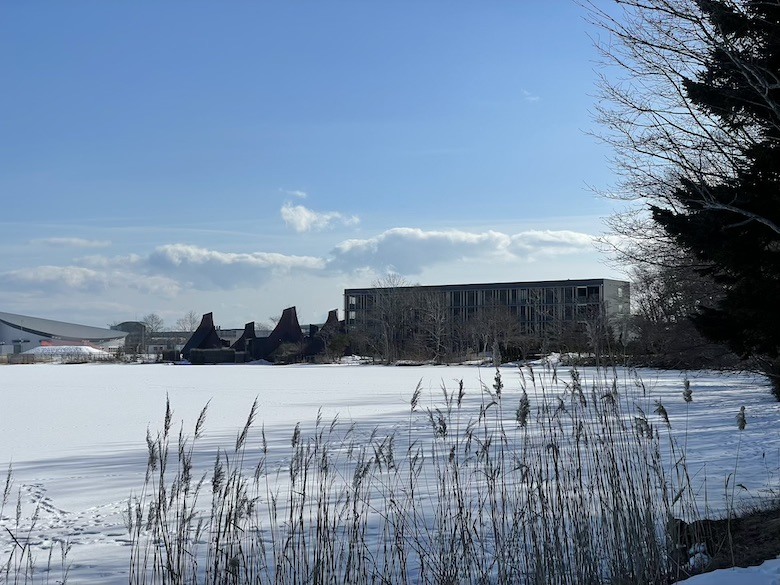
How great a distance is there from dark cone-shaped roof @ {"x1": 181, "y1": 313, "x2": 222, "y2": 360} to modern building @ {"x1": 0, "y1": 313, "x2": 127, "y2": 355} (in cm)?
3703

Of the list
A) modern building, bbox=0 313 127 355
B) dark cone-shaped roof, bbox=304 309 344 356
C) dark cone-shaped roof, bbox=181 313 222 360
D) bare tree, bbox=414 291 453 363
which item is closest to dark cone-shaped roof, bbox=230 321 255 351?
dark cone-shaped roof, bbox=181 313 222 360

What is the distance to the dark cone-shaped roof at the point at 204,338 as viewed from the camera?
86213 millimetres

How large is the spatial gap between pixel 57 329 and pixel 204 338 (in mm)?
60946

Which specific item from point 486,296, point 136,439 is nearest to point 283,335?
point 486,296

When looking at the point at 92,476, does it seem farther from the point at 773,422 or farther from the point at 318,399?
the point at 318,399

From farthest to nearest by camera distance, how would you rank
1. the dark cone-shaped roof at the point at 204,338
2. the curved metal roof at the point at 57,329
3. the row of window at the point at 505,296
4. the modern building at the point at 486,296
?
1. the curved metal roof at the point at 57,329
2. the dark cone-shaped roof at the point at 204,338
3. the row of window at the point at 505,296
4. the modern building at the point at 486,296

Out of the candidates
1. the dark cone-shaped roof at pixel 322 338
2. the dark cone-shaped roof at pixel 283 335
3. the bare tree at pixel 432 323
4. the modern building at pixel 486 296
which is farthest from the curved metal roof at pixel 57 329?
the bare tree at pixel 432 323

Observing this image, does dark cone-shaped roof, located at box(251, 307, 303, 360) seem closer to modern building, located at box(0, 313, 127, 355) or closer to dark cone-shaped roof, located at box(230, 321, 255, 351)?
dark cone-shaped roof, located at box(230, 321, 255, 351)

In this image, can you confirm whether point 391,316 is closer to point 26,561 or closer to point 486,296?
point 486,296

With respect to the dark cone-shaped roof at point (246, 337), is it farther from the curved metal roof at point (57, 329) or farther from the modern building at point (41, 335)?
the curved metal roof at point (57, 329)

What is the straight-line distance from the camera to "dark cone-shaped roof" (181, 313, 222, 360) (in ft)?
283

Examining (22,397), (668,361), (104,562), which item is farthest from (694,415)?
(22,397)

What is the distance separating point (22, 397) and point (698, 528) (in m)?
22.8

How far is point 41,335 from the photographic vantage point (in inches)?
5118
